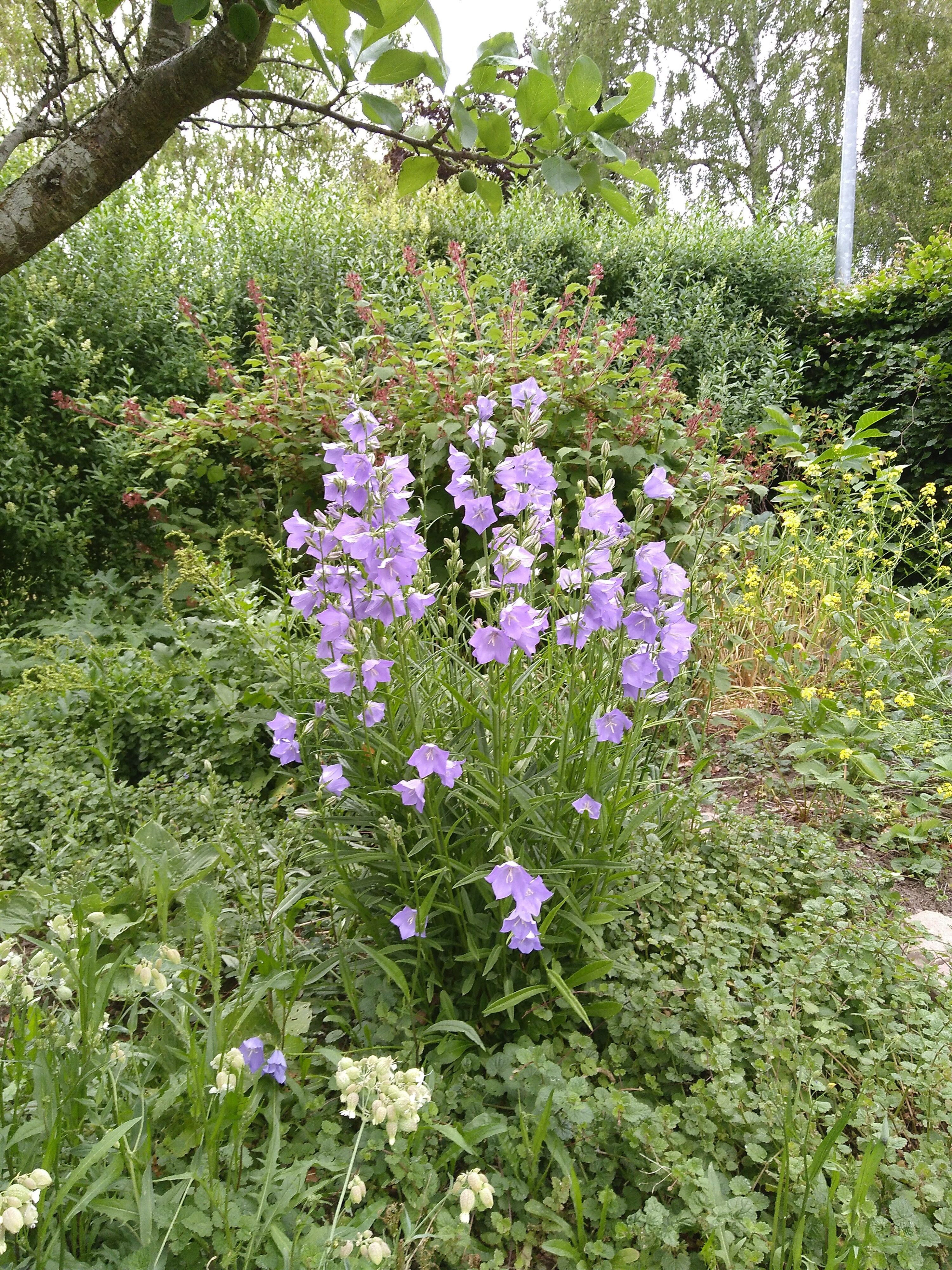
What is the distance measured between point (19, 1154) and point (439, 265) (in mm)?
4197

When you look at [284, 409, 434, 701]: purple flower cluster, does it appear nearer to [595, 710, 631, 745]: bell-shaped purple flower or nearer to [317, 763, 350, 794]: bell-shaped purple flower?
[317, 763, 350, 794]: bell-shaped purple flower

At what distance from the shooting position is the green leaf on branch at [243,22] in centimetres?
100

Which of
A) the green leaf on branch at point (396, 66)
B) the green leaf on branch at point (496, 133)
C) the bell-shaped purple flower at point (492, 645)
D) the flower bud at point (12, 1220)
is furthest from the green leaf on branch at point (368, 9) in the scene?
the flower bud at point (12, 1220)

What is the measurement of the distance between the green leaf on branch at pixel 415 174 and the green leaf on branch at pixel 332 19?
20 cm

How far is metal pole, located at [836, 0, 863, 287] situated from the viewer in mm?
9250

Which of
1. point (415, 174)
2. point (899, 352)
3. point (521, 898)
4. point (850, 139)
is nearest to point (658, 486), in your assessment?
point (415, 174)

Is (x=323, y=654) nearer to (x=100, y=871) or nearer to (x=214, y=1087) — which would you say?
(x=214, y=1087)

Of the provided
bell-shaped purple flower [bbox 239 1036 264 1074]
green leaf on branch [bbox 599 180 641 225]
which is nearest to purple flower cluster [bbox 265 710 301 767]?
bell-shaped purple flower [bbox 239 1036 264 1074]

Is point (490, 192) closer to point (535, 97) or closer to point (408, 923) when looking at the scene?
point (535, 97)

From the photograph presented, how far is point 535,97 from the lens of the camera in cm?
108

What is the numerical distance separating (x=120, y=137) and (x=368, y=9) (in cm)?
60

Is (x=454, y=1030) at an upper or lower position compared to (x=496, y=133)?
lower

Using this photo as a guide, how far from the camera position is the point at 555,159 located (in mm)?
1111

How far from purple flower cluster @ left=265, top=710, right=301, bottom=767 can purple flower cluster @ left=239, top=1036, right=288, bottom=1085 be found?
567 mm
